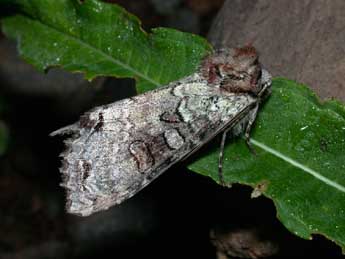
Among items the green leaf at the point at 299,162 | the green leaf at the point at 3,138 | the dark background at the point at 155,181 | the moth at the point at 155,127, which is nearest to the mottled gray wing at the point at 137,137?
the moth at the point at 155,127

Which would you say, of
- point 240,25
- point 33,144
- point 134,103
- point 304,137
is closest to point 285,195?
point 304,137

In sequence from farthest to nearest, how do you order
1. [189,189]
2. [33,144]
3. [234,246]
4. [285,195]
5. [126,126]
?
[33,144] < [189,189] < [234,246] < [126,126] < [285,195]

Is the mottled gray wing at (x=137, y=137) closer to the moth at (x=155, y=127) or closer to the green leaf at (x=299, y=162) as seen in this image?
the moth at (x=155, y=127)

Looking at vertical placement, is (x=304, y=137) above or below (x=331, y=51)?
below

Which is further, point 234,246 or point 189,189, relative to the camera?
point 189,189

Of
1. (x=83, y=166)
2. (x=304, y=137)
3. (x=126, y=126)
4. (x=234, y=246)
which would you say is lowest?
(x=234, y=246)

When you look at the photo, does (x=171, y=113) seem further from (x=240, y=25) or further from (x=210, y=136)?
(x=240, y=25)
